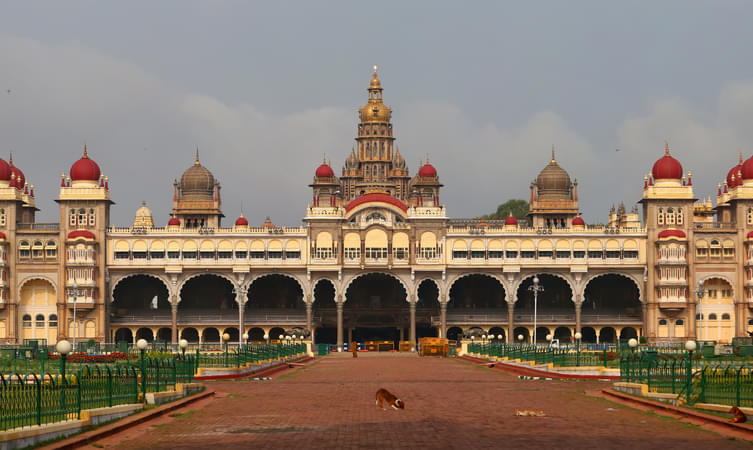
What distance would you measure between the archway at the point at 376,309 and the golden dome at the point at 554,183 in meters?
18.7

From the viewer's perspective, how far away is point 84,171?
101500 mm

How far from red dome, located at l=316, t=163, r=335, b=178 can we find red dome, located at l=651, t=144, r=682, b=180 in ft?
111

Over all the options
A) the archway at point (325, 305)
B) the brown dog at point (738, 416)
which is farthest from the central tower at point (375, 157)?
the brown dog at point (738, 416)

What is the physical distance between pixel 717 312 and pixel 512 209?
66505 millimetres

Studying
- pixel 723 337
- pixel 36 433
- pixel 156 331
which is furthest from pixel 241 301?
pixel 36 433

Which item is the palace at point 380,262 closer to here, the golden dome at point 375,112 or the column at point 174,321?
the column at point 174,321

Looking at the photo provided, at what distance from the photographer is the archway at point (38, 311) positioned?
328 ft

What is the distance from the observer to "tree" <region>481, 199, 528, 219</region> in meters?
163

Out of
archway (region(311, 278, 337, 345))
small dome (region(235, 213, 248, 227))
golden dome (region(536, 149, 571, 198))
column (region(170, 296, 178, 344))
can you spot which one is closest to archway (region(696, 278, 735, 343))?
golden dome (region(536, 149, 571, 198))

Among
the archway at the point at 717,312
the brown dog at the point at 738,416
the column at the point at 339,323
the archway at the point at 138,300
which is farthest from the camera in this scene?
the archway at the point at 138,300

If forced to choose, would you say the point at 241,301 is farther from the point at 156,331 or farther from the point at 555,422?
the point at 555,422

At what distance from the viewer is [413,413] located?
95.6 ft

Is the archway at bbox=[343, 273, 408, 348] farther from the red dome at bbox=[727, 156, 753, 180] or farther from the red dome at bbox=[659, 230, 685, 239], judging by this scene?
the red dome at bbox=[727, 156, 753, 180]

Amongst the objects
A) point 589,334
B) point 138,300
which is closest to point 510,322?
point 589,334
